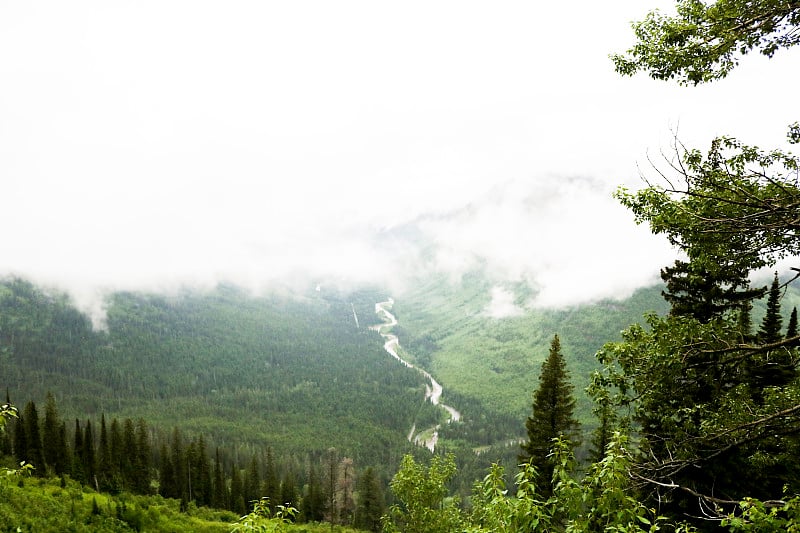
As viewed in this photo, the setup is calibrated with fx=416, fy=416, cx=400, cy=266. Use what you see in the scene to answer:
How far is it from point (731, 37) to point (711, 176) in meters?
2.23

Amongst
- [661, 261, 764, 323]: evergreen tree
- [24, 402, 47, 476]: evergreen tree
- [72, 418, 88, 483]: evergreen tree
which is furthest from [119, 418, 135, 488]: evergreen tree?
[661, 261, 764, 323]: evergreen tree

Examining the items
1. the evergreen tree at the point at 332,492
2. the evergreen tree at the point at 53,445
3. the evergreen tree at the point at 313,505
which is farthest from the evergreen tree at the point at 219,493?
the evergreen tree at the point at 53,445

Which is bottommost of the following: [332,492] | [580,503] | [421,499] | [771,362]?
[332,492]

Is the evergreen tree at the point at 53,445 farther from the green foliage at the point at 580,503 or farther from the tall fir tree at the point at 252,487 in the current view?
the green foliage at the point at 580,503

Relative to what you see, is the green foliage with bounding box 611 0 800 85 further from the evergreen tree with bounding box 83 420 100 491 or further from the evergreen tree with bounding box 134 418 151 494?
the evergreen tree with bounding box 134 418 151 494

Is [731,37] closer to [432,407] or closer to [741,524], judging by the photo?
[741,524]

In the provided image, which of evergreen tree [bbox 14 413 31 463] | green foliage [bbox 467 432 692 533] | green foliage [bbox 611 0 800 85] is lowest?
evergreen tree [bbox 14 413 31 463]

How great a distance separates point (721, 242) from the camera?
723 centimetres

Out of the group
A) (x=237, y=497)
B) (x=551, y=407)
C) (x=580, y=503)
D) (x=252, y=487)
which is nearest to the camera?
(x=580, y=503)

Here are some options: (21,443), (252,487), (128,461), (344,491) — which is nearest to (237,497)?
(252,487)

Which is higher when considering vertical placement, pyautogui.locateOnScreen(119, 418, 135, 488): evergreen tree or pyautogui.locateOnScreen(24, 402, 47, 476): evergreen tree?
pyautogui.locateOnScreen(24, 402, 47, 476): evergreen tree

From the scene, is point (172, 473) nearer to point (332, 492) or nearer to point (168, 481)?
point (168, 481)

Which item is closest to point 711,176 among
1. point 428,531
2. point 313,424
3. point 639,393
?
point 639,393

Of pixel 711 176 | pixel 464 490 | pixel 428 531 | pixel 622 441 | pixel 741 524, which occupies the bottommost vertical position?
pixel 464 490
